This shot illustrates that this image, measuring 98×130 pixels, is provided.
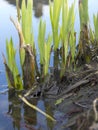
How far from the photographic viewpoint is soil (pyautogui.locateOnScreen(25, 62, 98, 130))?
1.66 meters

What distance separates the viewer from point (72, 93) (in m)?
1.85

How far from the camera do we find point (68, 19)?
1.97m

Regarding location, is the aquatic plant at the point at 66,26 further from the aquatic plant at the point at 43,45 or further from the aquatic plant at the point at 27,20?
the aquatic plant at the point at 27,20

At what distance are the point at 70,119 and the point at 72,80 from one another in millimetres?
411

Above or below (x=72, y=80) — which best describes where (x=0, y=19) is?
above

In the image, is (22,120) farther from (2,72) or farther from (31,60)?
(2,72)

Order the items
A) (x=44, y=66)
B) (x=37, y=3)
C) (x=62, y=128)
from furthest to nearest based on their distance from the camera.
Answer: (x=37, y=3), (x=44, y=66), (x=62, y=128)

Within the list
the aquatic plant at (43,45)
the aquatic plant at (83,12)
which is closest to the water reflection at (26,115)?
the aquatic plant at (43,45)

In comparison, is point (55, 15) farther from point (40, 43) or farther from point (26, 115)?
point (26, 115)

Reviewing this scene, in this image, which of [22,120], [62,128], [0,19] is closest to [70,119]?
[62,128]

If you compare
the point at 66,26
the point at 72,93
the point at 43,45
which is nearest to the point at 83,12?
the point at 66,26

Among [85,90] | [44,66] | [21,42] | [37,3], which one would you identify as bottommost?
[85,90]

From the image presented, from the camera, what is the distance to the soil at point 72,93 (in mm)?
1664

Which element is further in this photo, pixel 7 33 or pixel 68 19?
pixel 7 33
